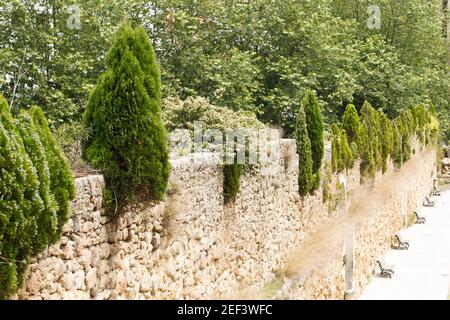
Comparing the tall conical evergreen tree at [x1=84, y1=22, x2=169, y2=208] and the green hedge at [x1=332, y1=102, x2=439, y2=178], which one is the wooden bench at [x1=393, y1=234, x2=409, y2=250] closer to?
the green hedge at [x1=332, y1=102, x2=439, y2=178]

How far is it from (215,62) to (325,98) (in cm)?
648

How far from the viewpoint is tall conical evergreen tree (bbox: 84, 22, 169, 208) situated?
20.5 ft

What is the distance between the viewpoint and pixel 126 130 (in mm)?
6324

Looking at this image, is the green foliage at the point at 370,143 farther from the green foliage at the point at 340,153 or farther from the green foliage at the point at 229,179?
the green foliage at the point at 229,179

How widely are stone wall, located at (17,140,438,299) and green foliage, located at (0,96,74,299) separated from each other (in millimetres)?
310

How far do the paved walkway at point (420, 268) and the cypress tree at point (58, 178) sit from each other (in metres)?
10.9

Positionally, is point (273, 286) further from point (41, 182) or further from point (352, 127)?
point (352, 127)

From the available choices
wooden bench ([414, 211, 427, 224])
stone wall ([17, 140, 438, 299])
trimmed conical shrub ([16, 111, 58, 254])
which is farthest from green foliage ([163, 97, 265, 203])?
wooden bench ([414, 211, 427, 224])

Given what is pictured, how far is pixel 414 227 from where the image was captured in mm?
24422

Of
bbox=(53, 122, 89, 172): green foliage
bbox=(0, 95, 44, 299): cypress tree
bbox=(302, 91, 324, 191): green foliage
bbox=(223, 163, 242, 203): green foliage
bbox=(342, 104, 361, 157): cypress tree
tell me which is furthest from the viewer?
bbox=(342, 104, 361, 157): cypress tree

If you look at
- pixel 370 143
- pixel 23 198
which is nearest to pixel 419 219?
pixel 370 143

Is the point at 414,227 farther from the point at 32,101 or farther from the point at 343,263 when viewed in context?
the point at 32,101

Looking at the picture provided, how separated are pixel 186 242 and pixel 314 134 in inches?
235
